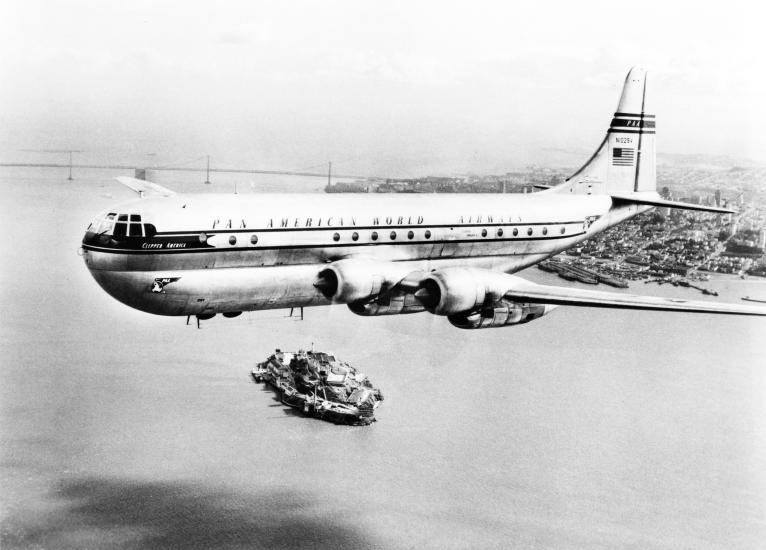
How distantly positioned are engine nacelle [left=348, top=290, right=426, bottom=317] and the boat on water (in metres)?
35.5

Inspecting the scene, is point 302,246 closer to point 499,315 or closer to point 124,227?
point 124,227

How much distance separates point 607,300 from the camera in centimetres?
1816

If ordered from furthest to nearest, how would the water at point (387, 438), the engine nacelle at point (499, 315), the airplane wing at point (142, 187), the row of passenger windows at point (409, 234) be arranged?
the water at point (387, 438)
the airplane wing at point (142, 187)
the engine nacelle at point (499, 315)
the row of passenger windows at point (409, 234)

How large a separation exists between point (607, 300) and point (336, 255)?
689 centimetres

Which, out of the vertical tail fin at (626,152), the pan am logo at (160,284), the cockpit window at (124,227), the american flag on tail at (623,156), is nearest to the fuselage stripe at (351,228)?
the cockpit window at (124,227)

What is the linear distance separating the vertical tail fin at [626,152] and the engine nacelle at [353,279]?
1018 centimetres

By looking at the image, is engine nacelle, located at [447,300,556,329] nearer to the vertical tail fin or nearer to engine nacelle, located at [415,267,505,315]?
engine nacelle, located at [415,267,505,315]

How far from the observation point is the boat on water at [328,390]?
178 ft

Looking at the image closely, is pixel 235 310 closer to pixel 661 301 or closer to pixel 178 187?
pixel 661 301

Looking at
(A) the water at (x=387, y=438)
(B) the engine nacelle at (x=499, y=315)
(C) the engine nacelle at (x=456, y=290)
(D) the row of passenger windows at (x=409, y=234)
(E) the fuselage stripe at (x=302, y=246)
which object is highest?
(D) the row of passenger windows at (x=409, y=234)

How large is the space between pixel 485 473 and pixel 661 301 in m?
34.3

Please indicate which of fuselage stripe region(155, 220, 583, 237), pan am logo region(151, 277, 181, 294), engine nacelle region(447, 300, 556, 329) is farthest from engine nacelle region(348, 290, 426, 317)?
pan am logo region(151, 277, 181, 294)

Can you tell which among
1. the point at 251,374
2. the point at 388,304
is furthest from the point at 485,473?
the point at 388,304

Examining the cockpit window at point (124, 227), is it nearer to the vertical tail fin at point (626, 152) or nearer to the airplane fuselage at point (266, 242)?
the airplane fuselage at point (266, 242)
